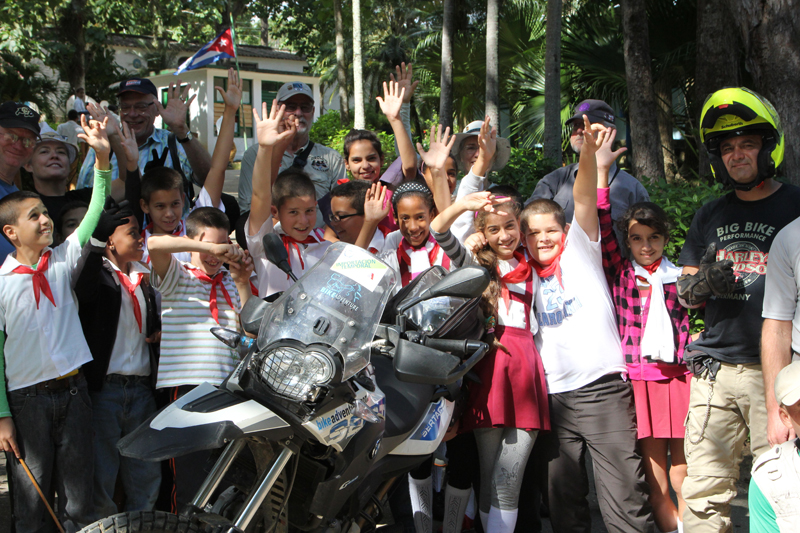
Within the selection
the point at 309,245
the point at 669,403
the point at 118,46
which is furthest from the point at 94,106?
the point at 118,46

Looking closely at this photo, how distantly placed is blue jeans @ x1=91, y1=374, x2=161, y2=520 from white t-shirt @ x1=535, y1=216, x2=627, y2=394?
2.04m

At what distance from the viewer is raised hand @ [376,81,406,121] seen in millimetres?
4512

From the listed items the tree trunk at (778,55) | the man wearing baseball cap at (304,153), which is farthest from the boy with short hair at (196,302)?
the tree trunk at (778,55)

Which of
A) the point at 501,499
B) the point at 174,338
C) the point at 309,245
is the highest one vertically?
the point at 309,245

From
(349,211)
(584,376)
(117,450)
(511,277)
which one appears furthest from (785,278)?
(117,450)

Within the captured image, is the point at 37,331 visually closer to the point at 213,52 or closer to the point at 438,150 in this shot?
the point at 438,150

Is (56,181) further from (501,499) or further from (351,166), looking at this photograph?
(501,499)

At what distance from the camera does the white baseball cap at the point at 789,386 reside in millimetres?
2176

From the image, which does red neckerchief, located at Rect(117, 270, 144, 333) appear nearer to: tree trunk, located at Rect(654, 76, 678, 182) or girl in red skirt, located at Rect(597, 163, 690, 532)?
girl in red skirt, located at Rect(597, 163, 690, 532)

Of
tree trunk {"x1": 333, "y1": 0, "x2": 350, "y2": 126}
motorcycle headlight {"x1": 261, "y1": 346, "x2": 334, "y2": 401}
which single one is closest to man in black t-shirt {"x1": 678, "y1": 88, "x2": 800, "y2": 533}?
motorcycle headlight {"x1": 261, "y1": 346, "x2": 334, "y2": 401}

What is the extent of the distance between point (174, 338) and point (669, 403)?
249 cm

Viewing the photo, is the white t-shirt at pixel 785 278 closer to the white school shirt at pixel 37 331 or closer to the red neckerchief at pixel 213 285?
the red neckerchief at pixel 213 285

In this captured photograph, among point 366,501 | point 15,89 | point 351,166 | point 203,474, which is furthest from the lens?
point 15,89

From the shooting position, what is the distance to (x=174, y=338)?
10.9 feet
